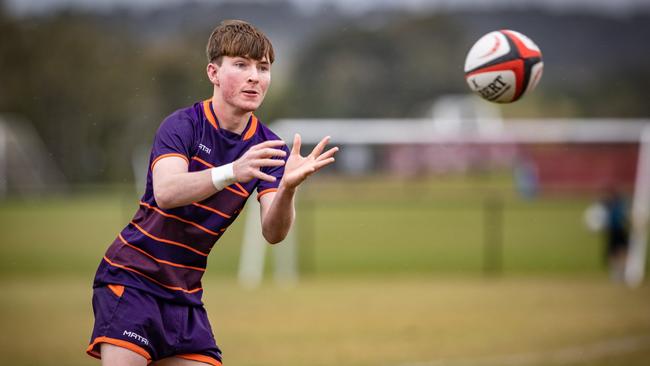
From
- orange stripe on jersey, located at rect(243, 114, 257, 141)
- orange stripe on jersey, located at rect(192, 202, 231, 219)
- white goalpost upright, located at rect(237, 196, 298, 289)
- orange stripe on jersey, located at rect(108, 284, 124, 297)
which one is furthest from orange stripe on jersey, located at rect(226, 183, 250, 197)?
white goalpost upright, located at rect(237, 196, 298, 289)

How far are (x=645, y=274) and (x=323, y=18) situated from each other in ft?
255

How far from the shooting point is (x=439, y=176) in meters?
31.8

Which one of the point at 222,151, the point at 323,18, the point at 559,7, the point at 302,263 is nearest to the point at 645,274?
the point at 302,263

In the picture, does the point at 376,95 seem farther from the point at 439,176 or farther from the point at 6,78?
the point at 439,176

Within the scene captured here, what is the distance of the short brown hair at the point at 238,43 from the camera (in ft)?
15.6

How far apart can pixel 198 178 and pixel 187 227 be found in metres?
0.54

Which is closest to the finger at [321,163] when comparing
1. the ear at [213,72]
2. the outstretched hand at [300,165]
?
the outstretched hand at [300,165]

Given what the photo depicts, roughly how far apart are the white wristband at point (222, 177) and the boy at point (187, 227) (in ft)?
0.96

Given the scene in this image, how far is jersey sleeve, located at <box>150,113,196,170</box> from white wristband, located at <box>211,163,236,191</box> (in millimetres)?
334

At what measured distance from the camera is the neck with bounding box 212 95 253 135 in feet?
16.1

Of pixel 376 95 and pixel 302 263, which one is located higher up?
pixel 376 95

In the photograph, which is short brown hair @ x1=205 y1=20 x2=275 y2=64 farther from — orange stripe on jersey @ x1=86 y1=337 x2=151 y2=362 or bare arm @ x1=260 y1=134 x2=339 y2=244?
orange stripe on jersey @ x1=86 y1=337 x2=151 y2=362

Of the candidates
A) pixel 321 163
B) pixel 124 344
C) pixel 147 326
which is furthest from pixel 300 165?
pixel 124 344

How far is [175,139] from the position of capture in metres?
4.70
